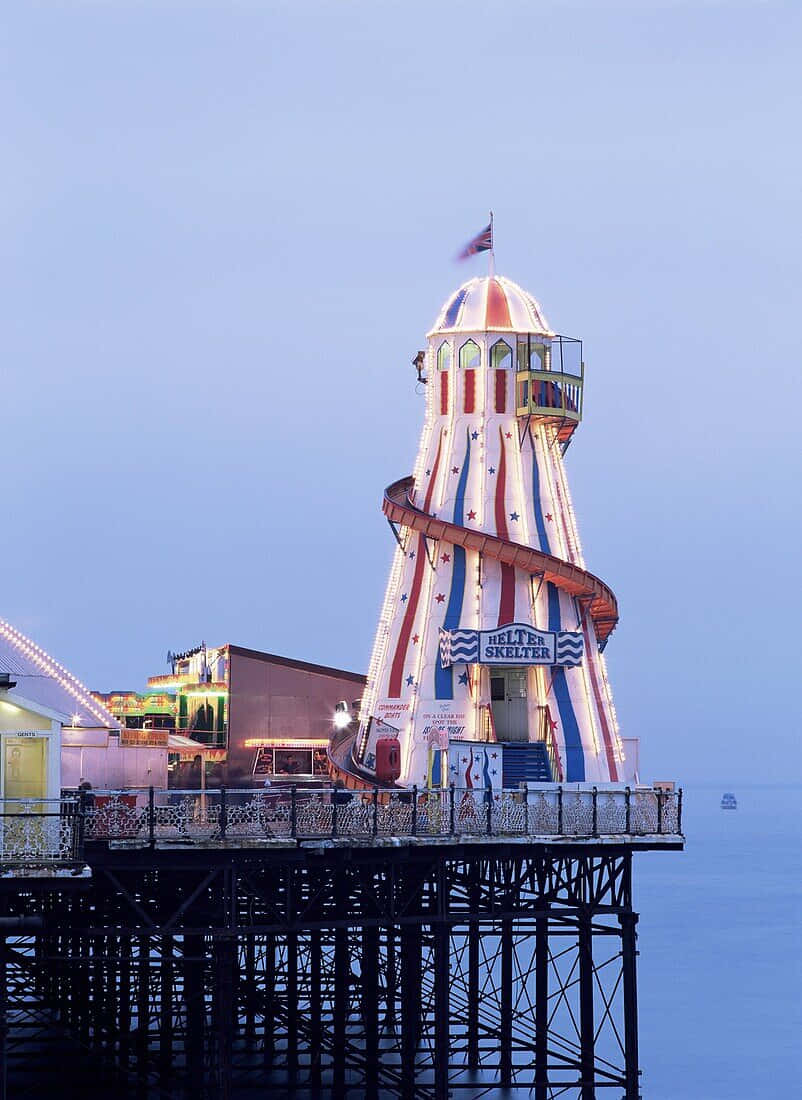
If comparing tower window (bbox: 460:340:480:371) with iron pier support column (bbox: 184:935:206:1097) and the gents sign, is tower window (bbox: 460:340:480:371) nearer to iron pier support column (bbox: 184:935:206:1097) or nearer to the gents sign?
the gents sign

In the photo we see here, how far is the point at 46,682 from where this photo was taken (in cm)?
5525

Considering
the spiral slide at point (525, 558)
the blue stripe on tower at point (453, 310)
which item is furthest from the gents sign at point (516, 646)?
the blue stripe on tower at point (453, 310)

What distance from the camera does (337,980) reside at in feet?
177

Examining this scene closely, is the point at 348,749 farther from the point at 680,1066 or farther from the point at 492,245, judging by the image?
the point at 680,1066

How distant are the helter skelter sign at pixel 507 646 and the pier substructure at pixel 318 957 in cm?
488

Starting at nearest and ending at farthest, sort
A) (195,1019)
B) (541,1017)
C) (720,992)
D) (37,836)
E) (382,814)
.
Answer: (37,836)
(382,814)
(195,1019)
(541,1017)
(720,992)

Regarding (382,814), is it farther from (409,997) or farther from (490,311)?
(490,311)

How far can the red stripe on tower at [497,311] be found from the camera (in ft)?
187

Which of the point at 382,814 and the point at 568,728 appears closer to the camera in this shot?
the point at 382,814

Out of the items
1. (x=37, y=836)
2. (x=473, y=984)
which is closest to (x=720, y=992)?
(x=473, y=984)

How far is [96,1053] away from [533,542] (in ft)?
55.8

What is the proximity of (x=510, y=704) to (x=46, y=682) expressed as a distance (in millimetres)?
11445

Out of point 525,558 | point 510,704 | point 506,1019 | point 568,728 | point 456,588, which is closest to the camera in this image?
point 568,728

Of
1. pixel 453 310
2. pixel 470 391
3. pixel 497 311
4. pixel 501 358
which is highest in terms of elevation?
pixel 453 310
